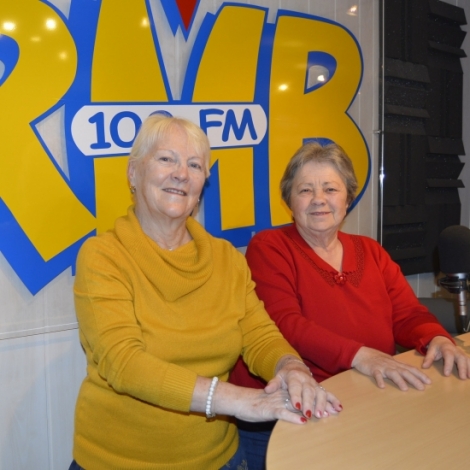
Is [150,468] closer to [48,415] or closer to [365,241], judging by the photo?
[48,415]

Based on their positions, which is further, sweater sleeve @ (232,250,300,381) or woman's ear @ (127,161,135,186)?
woman's ear @ (127,161,135,186)

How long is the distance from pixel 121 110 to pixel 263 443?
4.11 feet

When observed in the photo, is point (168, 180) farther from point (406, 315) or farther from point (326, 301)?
point (406, 315)

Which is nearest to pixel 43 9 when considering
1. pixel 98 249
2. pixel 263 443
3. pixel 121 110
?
pixel 121 110

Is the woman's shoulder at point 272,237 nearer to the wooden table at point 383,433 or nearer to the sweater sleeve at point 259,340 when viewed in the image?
the sweater sleeve at point 259,340

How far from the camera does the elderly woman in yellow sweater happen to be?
4.56 feet

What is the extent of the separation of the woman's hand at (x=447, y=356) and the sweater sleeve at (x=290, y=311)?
0.67 feet

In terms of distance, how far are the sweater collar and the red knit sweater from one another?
32 cm

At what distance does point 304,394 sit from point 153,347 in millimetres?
451

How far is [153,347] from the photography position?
1.56 meters

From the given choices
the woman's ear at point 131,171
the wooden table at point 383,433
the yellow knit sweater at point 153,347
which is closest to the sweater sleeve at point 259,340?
the yellow knit sweater at point 153,347

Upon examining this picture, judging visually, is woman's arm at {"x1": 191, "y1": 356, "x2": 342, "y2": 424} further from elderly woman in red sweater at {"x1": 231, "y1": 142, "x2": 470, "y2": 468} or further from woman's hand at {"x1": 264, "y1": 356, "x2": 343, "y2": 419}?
elderly woman in red sweater at {"x1": 231, "y1": 142, "x2": 470, "y2": 468}

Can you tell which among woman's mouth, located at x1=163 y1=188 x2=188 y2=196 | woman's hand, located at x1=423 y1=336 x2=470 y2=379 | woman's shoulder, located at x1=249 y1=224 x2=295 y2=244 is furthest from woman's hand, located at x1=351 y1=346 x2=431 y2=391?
woman's mouth, located at x1=163 y1=188 x2=188 y2=196

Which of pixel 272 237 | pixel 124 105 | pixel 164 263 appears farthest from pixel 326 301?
pixel 124 105
